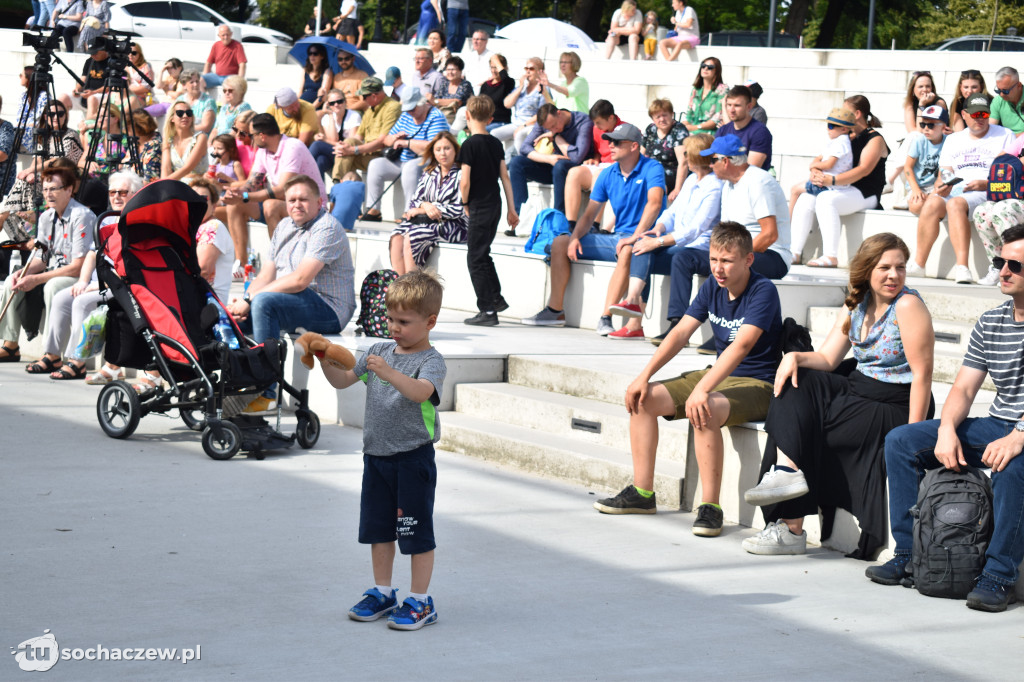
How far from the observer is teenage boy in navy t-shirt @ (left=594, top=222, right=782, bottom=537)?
241 inches

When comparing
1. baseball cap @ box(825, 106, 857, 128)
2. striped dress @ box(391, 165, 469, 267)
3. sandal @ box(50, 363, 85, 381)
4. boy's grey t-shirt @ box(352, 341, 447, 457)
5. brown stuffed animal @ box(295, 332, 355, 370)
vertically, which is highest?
baseball cap @ box(825, 106, 857, 128)

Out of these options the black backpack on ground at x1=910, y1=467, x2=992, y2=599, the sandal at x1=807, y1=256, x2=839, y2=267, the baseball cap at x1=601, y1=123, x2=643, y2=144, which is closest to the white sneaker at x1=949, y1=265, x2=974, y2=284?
the sandal at x1=807, y1=256, x2=839, y2=267

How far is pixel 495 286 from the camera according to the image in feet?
33.5

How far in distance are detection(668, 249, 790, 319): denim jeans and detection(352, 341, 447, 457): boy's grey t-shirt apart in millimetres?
4331

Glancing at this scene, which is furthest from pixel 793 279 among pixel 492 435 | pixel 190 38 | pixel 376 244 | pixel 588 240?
pixel 190 38

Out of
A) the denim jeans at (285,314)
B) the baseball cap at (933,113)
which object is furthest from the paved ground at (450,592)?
the baseball cap at (933,113)

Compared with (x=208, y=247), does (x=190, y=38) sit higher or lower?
higher

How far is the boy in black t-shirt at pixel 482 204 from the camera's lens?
1005 cm

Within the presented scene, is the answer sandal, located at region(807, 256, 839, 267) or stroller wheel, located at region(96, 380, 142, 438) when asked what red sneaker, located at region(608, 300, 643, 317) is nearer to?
sandal, located at region(807, 256, 839, 267)

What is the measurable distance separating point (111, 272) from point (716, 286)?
3.52 metres

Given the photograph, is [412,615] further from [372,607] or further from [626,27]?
[626,27]

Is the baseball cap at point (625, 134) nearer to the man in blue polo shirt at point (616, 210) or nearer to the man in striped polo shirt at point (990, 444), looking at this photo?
the man in blue polo shirt at point (616, 210)

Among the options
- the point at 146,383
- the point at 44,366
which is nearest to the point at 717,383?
the point at 146,383

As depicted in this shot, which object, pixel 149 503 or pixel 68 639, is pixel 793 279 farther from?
pixel 68 639
